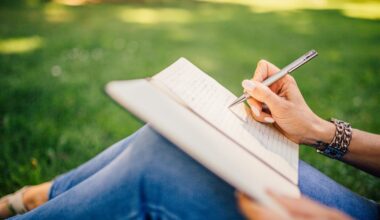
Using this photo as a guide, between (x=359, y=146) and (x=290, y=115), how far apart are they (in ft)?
0.89

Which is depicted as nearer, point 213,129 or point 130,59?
point 213,129

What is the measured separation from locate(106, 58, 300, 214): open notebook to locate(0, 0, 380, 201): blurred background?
3.71 ft

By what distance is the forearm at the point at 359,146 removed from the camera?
3.92ft

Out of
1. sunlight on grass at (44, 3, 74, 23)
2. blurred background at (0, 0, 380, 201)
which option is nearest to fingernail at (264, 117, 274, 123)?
blurred background at (0, 0, 380, 201)

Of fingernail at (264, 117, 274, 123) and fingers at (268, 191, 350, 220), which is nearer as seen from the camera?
fingers at (268, 191, 350, 220)

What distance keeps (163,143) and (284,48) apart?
3.62 meters

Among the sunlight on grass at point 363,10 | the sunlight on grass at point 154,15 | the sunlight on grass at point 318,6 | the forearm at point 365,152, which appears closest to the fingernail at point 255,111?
the forearm at point 365,152

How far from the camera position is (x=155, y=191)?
89 centimetres

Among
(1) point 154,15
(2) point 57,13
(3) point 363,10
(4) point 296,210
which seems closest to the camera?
(4) point 296,210

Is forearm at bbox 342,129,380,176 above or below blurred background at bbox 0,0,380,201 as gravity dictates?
above

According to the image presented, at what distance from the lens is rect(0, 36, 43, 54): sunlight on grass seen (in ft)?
11.7

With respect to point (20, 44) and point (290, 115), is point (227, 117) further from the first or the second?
point (20, 44)

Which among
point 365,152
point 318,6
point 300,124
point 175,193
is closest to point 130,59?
point 300,124

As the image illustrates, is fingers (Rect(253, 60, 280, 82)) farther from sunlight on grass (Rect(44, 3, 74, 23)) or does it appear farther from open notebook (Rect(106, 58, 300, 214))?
sunlight on grass (Rect(44, 3, 74, 23))
